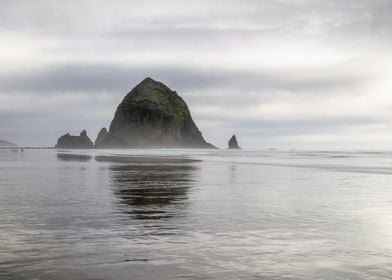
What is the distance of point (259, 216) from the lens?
1516cm

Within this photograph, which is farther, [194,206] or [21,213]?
[194,206]

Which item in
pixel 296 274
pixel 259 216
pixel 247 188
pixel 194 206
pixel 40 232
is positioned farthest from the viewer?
pixel 247 188

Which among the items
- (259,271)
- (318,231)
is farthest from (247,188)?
(259,271)

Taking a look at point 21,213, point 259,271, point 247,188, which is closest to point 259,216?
point 259,271

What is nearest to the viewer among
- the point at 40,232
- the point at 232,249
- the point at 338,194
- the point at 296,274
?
the point at 296,274

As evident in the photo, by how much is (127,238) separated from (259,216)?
554 centimetres

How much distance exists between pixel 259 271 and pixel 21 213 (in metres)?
9.91

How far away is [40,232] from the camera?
11.8m

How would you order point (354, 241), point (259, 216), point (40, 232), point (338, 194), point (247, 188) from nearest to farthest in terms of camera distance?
point (354, 241) → point (40, 232) → point (259, 216) → point (338, 194) → point (247, 188)

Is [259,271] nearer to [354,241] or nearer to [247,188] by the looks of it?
[354,241]

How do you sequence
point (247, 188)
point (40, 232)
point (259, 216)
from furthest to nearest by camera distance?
point (247, 188) → point (259, 216) → point (40, 232)

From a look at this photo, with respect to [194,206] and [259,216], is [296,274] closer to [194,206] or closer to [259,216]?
[259,216]

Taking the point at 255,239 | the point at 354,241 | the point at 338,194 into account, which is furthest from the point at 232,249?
the point at 338,194

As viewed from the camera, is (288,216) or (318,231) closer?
(318,231)
